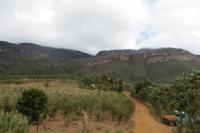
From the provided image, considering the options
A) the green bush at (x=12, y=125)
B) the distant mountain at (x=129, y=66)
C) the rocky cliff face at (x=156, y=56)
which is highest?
the rocky cliff face at (x=156, y=56)

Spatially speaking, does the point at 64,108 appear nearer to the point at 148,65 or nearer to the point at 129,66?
the point at 129,66

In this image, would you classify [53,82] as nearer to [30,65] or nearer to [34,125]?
[34,125]

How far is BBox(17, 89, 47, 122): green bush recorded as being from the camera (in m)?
30.2

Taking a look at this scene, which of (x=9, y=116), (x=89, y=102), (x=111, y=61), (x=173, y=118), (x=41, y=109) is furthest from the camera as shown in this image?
(x=111, y=61)

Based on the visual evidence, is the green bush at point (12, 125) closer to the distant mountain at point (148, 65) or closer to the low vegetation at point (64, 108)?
the low vegetation at point (64, 108)

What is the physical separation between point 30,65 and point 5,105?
5286 inches

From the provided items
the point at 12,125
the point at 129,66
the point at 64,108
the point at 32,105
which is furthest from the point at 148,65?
the point at 12,125

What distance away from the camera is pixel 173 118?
4353cm

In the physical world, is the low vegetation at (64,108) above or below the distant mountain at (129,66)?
below

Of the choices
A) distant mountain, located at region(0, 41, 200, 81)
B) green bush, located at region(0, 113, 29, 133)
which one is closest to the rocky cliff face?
distant mountain, located at region(0, 41, 200, 81)

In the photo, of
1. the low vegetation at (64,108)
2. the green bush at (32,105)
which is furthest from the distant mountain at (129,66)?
the green bush at (32,105)

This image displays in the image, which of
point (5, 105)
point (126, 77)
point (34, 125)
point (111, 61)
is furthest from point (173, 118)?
point (111, 61)

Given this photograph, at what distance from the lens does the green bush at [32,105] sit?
1190 inches

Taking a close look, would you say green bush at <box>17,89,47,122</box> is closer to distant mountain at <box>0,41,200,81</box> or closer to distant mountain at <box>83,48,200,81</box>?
distant mountain at <box>83,48,200,81</box>
